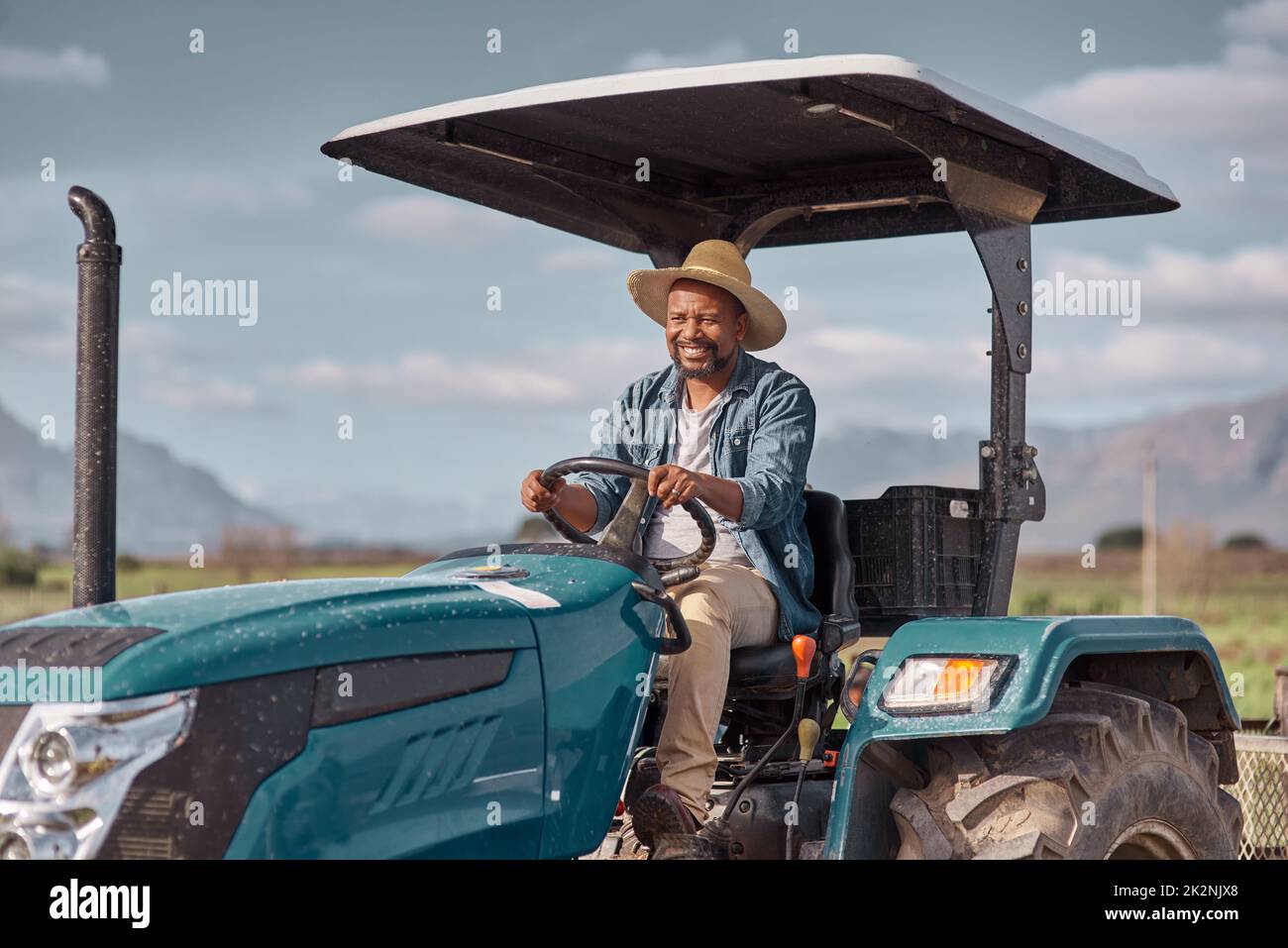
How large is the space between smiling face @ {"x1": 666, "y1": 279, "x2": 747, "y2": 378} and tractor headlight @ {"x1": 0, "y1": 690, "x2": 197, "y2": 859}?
2.12 m

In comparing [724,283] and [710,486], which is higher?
[724,283]

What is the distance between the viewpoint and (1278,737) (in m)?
5.97

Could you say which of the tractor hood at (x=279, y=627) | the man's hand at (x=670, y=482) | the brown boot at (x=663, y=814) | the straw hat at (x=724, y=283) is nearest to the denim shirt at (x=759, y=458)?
the straw hat at (x=724, y=283)

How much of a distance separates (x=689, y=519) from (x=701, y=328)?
58 cm

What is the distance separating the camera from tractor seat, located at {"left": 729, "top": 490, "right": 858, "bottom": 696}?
14.1ft

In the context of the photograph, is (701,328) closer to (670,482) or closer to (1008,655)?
(670,482)

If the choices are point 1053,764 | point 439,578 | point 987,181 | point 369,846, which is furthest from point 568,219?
point 369,846

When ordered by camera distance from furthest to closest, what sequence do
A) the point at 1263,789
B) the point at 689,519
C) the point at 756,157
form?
1. the point at 1263,789
2. the point at 756,157
3. the point at 689,519

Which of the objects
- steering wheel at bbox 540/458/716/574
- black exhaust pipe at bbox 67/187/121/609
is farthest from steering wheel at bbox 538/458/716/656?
black exhaust pipe at bbox 67/187/121/609

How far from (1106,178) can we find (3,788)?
3.45 m

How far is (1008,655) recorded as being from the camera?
12.6 ft

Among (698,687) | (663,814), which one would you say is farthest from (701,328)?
(663,814)

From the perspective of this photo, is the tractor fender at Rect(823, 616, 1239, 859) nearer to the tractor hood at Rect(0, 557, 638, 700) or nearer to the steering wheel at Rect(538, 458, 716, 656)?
the steering wheel at Rect(538, 458, 716, 656)
